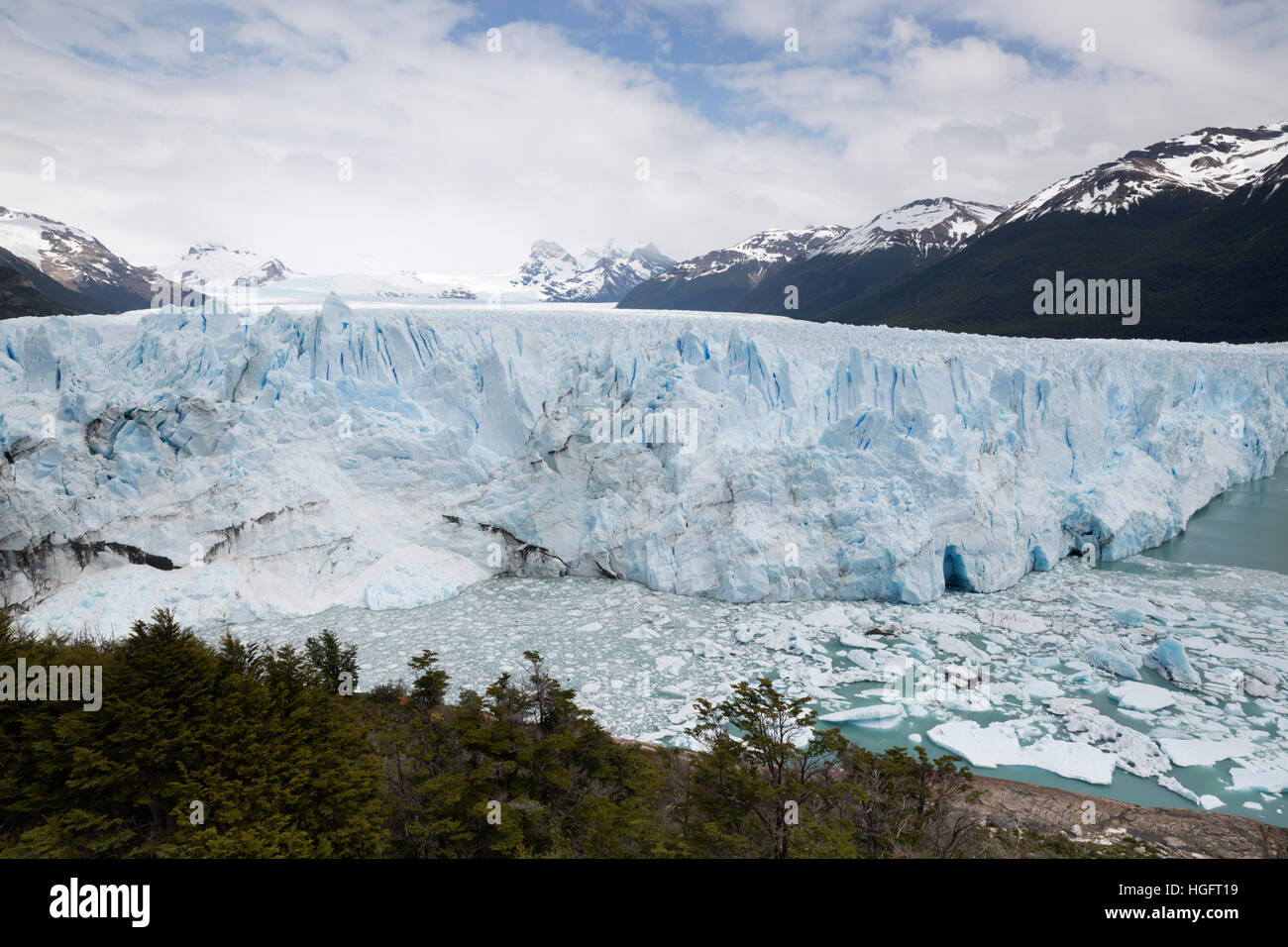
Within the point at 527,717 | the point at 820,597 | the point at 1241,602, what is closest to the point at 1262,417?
the point at 1241,602

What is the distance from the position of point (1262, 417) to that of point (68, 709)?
26.6 m

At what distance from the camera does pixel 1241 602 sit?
38.3 feet

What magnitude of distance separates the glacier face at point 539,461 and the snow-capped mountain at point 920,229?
6902 cm

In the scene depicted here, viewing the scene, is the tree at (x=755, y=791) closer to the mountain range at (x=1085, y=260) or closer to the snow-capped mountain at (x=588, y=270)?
the mountain range at (x=1085, y=260)

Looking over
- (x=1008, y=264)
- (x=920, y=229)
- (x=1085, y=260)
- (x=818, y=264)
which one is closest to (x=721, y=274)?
(x=818, y=264)

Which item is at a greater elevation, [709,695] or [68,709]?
[68,709]

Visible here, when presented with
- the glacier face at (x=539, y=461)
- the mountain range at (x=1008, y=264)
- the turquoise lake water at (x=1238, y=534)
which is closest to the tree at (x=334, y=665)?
the glacier face at (x=539, y=461)

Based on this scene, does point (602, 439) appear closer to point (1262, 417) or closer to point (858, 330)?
point (858, 330)

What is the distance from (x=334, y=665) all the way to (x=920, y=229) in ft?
292

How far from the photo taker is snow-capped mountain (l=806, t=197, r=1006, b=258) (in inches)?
3103

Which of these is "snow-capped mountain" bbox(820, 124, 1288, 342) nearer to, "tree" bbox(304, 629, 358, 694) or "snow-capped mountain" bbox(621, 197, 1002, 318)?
"snow-capped mountain" bbox(621, 197, 1002, 318)

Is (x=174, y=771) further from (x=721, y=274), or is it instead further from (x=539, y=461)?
(x=721, y=274)

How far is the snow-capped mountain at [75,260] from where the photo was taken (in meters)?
71.7
